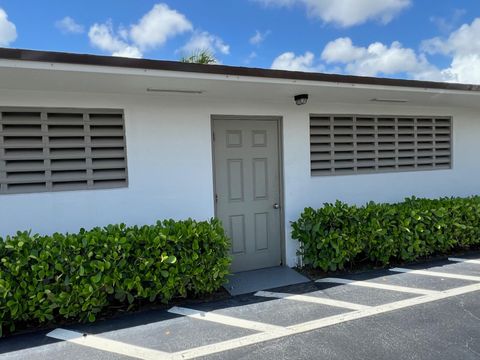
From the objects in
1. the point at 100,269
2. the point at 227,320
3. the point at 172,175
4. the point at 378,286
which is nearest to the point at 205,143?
the point at 172,175

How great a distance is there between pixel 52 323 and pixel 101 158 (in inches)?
73.0

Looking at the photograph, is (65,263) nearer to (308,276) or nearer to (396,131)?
(308,276)

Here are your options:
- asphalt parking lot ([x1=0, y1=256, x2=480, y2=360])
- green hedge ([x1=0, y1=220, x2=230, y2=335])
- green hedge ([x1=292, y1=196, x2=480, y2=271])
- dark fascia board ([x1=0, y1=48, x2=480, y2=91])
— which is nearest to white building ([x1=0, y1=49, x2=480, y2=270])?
dark fascia board ([x1=0, y1=48, x2=480, y2=91])

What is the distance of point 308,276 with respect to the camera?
4.44 m

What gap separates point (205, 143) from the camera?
14.5ft

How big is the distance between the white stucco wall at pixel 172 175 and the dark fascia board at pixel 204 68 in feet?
3.13

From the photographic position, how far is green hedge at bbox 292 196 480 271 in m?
4.38

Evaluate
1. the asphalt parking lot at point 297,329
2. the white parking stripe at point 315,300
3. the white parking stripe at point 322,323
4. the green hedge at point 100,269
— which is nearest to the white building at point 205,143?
the green hedge at point 100,269

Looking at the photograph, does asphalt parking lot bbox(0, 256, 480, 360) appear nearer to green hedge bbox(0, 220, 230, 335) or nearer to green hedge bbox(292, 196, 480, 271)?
green hedge bbox(0, 220, 230, 335)

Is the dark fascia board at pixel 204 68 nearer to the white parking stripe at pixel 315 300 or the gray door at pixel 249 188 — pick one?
the gray door at pixel 249 188

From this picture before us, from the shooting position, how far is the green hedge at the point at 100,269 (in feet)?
9.75

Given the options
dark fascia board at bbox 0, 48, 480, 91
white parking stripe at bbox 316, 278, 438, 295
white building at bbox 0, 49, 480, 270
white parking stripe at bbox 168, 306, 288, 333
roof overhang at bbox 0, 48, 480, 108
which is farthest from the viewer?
white parking stripe at bbox 316, 278, 438, 295

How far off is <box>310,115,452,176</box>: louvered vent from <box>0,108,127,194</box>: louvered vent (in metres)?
2.86

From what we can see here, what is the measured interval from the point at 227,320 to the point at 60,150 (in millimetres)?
2706
